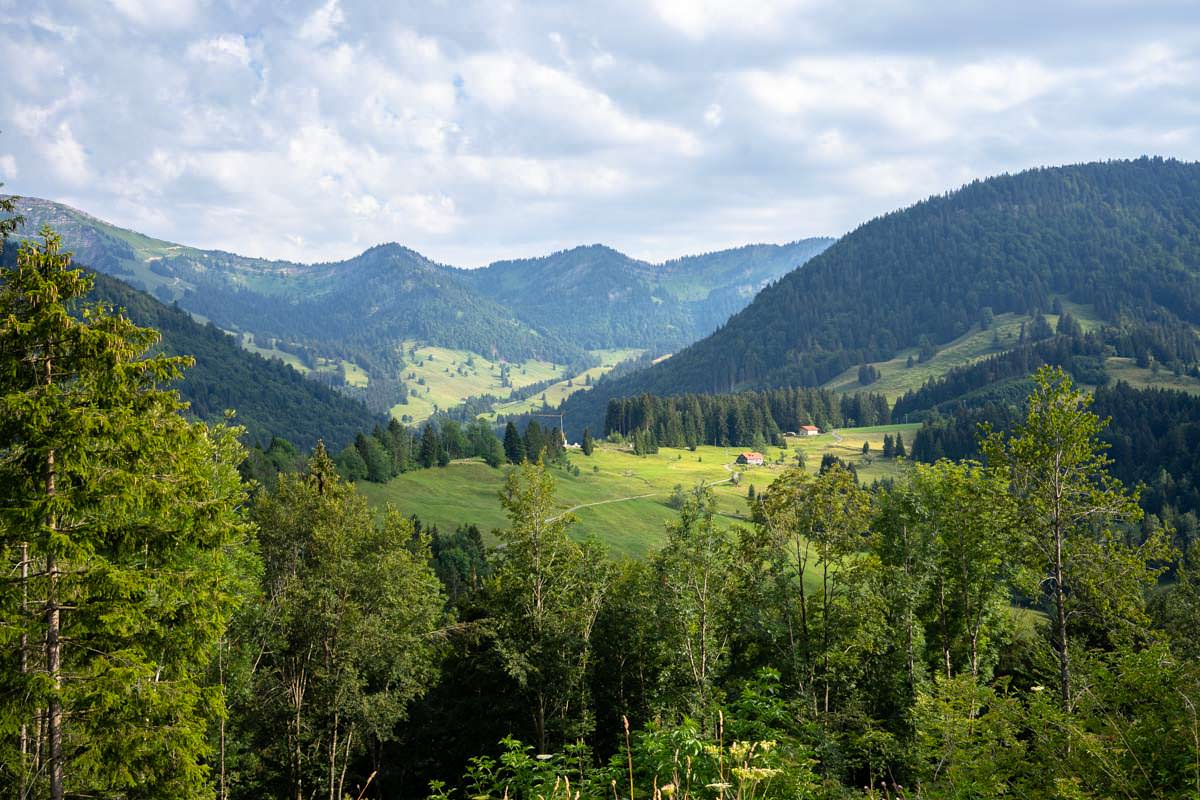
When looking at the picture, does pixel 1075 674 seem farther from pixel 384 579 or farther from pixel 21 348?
pixel 21 348

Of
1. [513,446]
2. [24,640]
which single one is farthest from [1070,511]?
[513,446]

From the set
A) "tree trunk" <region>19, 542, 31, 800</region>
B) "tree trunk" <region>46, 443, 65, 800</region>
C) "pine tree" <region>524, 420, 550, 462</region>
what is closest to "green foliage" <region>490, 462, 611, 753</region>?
"tree trunk" <region>19, 542, 31, 800</region>

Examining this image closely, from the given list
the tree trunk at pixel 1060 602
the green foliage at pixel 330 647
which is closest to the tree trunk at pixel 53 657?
the green foliage at pixel 330 647

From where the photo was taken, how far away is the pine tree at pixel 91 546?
15.1 metres

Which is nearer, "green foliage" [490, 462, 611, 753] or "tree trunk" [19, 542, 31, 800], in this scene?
"tree trunk" [19, 542, 31, 800]

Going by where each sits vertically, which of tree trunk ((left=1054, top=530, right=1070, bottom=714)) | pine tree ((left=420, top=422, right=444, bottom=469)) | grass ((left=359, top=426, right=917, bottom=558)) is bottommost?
grass ((left=359, top=426, right=917, bottom=558))

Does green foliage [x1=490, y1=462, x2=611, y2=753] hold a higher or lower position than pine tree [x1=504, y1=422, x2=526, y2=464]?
lower

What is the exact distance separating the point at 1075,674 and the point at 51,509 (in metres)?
33.3

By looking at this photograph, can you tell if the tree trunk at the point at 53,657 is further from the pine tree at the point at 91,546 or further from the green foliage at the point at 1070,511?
the green foliage at the point at 1070,511

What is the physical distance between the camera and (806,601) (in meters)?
38.1

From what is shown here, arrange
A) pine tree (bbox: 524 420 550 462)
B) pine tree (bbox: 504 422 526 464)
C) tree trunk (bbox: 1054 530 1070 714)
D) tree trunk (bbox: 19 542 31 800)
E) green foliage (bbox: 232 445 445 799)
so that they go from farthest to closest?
pine tree (bbox: 504 422 526 464), pine tree (bbox: 524 420 550 462), green foliage (bbox: 232 445 445 799), tree trunk (bbox: 1054 530 1070 714), tree trunk (bbox: 19 542 31 800)

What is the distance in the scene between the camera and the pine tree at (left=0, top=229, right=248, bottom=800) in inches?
593

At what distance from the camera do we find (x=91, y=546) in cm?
1544

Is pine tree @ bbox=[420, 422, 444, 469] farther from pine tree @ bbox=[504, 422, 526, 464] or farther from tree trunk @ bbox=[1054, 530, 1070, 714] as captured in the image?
tree trunk @ bbox=[1054, 530, 1070, 714]
